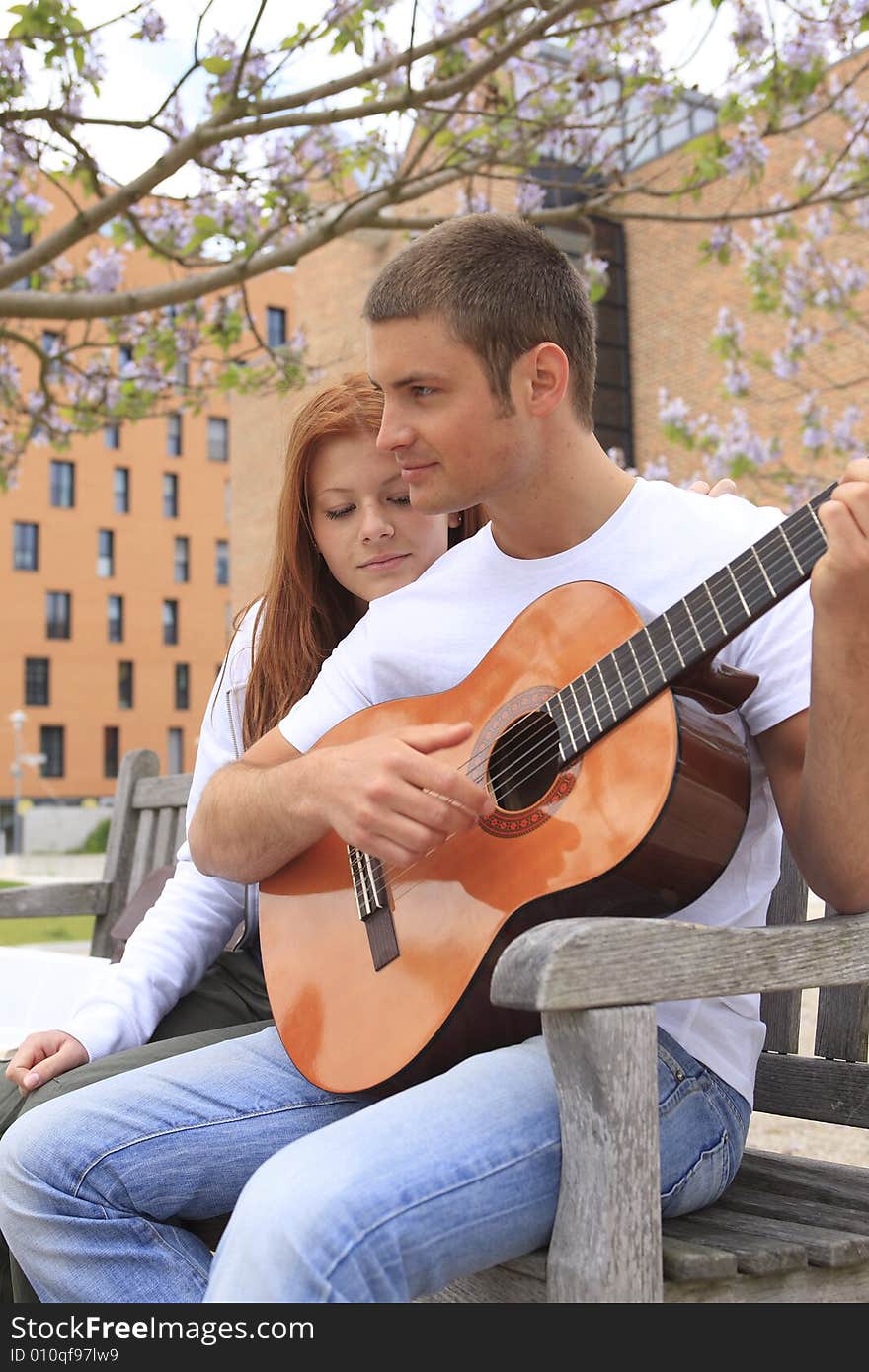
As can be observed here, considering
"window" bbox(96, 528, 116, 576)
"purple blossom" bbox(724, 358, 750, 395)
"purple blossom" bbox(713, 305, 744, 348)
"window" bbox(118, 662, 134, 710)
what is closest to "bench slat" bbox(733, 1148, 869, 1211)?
"purple blossom" bbox(713, 305, 744, 348)

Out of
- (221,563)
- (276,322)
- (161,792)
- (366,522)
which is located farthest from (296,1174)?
(221,563)

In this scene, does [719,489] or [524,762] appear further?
[719,489]

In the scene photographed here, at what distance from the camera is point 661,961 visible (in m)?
1.59

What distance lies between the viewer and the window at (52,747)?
49156 millimetres

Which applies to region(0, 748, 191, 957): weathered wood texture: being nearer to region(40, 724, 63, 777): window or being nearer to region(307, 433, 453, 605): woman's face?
region(307, 433, 453, 605): woman's face

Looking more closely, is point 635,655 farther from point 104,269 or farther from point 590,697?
point 104,269

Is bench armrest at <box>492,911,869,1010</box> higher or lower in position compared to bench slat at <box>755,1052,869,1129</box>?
higher

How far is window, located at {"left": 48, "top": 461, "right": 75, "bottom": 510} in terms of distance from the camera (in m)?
48.9

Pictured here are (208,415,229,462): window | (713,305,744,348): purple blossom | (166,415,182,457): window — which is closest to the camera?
(713,305,744,348): purple blossom

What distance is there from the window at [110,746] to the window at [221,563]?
22.4 feet

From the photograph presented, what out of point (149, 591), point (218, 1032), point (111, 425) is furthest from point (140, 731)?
point (218, 1032)

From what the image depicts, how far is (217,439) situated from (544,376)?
171ft

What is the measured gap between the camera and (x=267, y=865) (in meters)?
2.24

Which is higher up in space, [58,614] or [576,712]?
[58,614]
